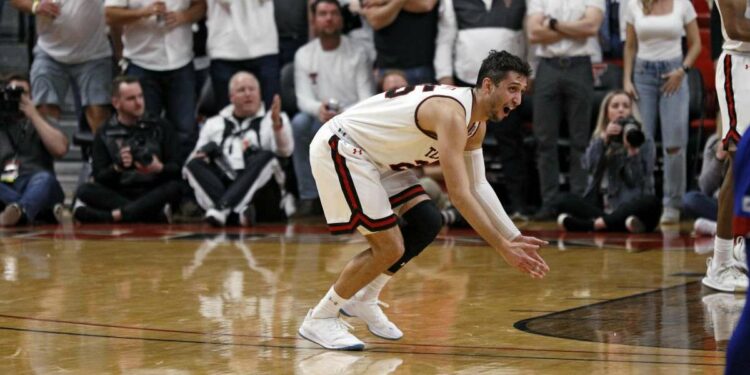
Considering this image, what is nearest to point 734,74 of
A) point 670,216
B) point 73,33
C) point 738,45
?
point 738,45

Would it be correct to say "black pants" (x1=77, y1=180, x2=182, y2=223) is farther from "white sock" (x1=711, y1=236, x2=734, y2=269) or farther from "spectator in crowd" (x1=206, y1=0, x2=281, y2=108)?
"white sock" (x1=711, y1=236, x2=734, y2=269)

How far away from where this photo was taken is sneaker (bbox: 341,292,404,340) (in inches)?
250

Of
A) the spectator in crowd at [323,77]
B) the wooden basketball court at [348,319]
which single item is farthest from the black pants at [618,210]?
the spectator in crowd at [323,77]

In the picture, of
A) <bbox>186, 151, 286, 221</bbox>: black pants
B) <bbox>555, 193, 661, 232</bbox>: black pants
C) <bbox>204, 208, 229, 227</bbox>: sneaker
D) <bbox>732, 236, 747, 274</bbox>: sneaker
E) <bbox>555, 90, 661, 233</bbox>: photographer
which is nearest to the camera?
<bbox>732, 236, 747, 274</bbox>: sneaker

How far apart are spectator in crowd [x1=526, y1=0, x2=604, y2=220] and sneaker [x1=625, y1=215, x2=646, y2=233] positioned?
870mm

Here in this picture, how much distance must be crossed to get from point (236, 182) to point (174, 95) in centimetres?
117

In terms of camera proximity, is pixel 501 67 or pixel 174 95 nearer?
→ pixel 501 67

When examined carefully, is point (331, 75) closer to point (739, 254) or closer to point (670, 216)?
point (670, 216)

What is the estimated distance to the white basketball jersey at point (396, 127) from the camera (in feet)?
20.3

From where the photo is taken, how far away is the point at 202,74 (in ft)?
42.8

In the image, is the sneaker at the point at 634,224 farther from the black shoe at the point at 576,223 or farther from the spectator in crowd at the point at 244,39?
the spectator in crowd at the point at 244,39

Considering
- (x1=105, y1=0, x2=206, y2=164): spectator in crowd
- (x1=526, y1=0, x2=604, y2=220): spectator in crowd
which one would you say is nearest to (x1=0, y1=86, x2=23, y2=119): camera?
(x1=105, y1=0, x2=206, y2=164): spectator in crowd

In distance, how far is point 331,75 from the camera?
12328 millimetres

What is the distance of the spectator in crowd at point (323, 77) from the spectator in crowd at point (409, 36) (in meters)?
0.42
